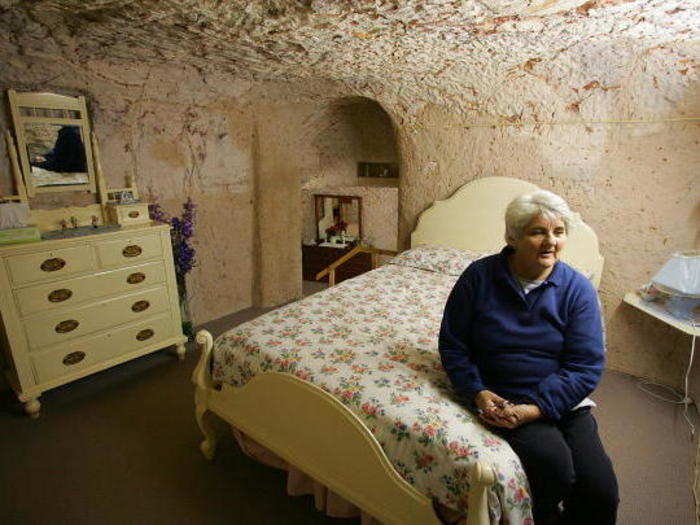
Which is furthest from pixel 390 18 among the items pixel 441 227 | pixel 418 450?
pixel 418 450

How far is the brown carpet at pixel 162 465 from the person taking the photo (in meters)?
1.77

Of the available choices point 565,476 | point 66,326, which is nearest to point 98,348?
point 66,326

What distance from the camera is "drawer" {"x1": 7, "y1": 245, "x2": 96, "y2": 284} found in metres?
2.25

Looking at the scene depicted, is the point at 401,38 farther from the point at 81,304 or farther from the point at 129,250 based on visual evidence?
the point at 81,304

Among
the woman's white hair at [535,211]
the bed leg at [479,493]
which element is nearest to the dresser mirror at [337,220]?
the woman's white hair at [535,211]

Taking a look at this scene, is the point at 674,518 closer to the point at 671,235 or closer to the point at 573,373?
the point at 573,373

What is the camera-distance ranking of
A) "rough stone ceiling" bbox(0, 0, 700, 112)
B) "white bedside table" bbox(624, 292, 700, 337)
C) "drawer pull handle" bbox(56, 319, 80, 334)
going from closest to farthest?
"rough stone ceiling" bbox(0, 0, 700, 112) < "white bedside table" bbox(624, 292, 700, 337) < "drawer pull handle" bbox(56, 319, 80, 334)

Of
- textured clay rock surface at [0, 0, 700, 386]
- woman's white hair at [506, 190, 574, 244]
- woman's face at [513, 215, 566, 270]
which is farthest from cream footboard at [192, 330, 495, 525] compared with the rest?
textured clay rock surface at [0, 0, 700, 386]

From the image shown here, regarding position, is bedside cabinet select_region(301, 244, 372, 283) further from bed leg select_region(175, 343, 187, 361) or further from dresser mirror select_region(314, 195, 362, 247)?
bed leg select_region(175, 343, 187, 361)

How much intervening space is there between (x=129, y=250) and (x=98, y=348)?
668 millimetres

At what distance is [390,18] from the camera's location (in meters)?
2.09

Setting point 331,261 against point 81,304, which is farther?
point 331,261

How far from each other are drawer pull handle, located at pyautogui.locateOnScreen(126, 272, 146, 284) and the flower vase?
0.55 m

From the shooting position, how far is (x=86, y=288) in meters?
2.53
